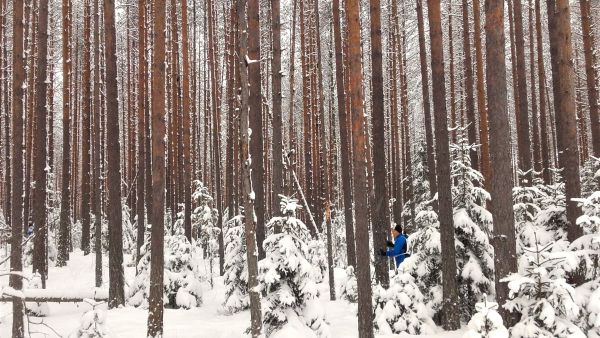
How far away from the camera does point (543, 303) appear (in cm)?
575

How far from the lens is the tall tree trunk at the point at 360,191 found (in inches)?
308

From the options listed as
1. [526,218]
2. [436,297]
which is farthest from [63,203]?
[526,218]

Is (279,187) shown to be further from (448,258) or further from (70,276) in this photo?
(70,276)

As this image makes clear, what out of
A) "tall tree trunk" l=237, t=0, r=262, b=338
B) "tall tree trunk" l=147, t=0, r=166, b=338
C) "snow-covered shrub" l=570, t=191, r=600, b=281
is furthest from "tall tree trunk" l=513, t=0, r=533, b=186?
"tall tree trunk" l=147, t=0, r=166, b=338

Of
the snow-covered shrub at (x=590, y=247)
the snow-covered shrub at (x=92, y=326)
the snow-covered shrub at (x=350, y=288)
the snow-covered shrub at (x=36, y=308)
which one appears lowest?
the snow-covered shrub at (x=350, y=288)

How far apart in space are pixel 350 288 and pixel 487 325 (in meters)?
7.84

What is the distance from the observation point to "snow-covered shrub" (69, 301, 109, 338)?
251 inches

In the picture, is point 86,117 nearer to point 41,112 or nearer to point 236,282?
point 41,112

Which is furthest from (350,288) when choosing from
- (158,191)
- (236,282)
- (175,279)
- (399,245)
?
(158,191)

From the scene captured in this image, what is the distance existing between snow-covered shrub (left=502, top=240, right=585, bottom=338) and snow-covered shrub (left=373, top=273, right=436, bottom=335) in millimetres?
3018

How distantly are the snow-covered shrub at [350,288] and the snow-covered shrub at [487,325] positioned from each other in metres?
7.15

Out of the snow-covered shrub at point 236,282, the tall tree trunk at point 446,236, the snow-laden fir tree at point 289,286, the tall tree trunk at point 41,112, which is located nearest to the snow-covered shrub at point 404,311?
the tall tree trunk at point 446,236

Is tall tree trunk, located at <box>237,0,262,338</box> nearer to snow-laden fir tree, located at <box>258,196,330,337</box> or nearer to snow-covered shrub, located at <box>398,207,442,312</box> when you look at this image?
snow-laden fir tree, located at <box>258,196,330,337</box>

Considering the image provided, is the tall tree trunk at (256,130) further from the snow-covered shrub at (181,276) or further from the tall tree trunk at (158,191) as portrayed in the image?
the snow-covered shrub at (181,276)
